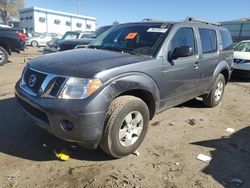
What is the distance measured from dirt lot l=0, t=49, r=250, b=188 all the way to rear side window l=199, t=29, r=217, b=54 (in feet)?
4.69

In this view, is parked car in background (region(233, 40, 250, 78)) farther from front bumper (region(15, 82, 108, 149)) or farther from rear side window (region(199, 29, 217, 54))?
front bumper (region(15, 82, 108, 149))

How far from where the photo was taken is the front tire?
10.6 feet

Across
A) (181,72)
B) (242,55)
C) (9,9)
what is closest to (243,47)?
(242,55)

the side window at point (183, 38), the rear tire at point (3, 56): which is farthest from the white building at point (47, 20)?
the side window at point (183, 38)

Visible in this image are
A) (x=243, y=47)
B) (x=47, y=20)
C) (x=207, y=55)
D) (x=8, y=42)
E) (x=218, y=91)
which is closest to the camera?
(x=207, y=55)

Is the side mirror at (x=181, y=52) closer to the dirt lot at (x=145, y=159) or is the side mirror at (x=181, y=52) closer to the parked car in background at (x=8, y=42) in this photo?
the dirt lot at (x=145, y=159)

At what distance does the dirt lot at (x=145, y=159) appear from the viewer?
3.10 meters

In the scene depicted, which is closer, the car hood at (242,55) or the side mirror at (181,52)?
the side mirror at (181,52)

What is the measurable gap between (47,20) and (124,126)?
59.6 metres

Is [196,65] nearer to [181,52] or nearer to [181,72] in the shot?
[181,72]

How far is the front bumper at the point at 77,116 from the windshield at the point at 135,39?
53.6 inches

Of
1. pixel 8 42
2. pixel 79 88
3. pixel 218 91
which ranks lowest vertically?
pixel 218 91

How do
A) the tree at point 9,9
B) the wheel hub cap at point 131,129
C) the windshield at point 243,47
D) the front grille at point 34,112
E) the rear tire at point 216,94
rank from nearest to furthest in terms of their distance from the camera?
the front grille at point 34,112, the wheel hub cap at point 131,129, the rear tire at point 216,94, the windshield at point 243,47, the tree at point 9,9

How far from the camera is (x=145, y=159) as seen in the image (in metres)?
3.60
